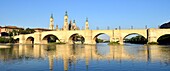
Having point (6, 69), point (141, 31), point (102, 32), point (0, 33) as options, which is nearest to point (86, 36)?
point (102, 32)

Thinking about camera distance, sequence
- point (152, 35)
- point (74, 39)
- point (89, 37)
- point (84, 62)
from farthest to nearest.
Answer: point (74, 39)
point (89, 37)
point (152, 35)
point (84, 62)

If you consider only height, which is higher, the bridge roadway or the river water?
the bridge roadway

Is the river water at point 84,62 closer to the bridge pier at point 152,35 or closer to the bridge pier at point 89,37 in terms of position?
the bridge pier at point 152,35

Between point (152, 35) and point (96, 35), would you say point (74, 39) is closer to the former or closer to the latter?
point (96, 35)

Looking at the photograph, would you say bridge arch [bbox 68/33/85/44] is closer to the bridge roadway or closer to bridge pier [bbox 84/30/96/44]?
the bridge roadway

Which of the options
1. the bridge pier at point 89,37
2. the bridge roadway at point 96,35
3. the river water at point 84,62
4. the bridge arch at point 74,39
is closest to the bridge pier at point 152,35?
the bridge roadway at point 96,35

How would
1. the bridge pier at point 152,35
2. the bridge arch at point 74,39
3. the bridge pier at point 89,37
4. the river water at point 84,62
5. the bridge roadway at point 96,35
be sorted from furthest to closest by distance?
the bridge arch at point 74,39 → the bridge pier at point 89,37 → the bridge roadway at point 96,35 → the bridge pier at point 152,35 → the river water at point 84,62

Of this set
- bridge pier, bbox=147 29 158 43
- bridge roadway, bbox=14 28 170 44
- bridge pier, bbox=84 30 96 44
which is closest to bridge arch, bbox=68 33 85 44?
bridge roadway, bbox=14 28 170 44

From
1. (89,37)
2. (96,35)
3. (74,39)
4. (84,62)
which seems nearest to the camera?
(84,62)

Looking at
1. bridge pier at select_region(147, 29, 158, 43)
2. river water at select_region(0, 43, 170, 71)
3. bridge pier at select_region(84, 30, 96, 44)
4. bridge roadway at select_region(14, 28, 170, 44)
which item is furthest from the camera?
bridge pier at select_region(84, 30, 96, 44)

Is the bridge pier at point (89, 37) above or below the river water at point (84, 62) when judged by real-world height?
above

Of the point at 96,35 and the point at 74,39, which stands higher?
the point at 96,35

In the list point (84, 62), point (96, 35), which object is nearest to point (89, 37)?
point (96, 35)

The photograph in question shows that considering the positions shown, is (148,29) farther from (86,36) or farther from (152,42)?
(86,36)
